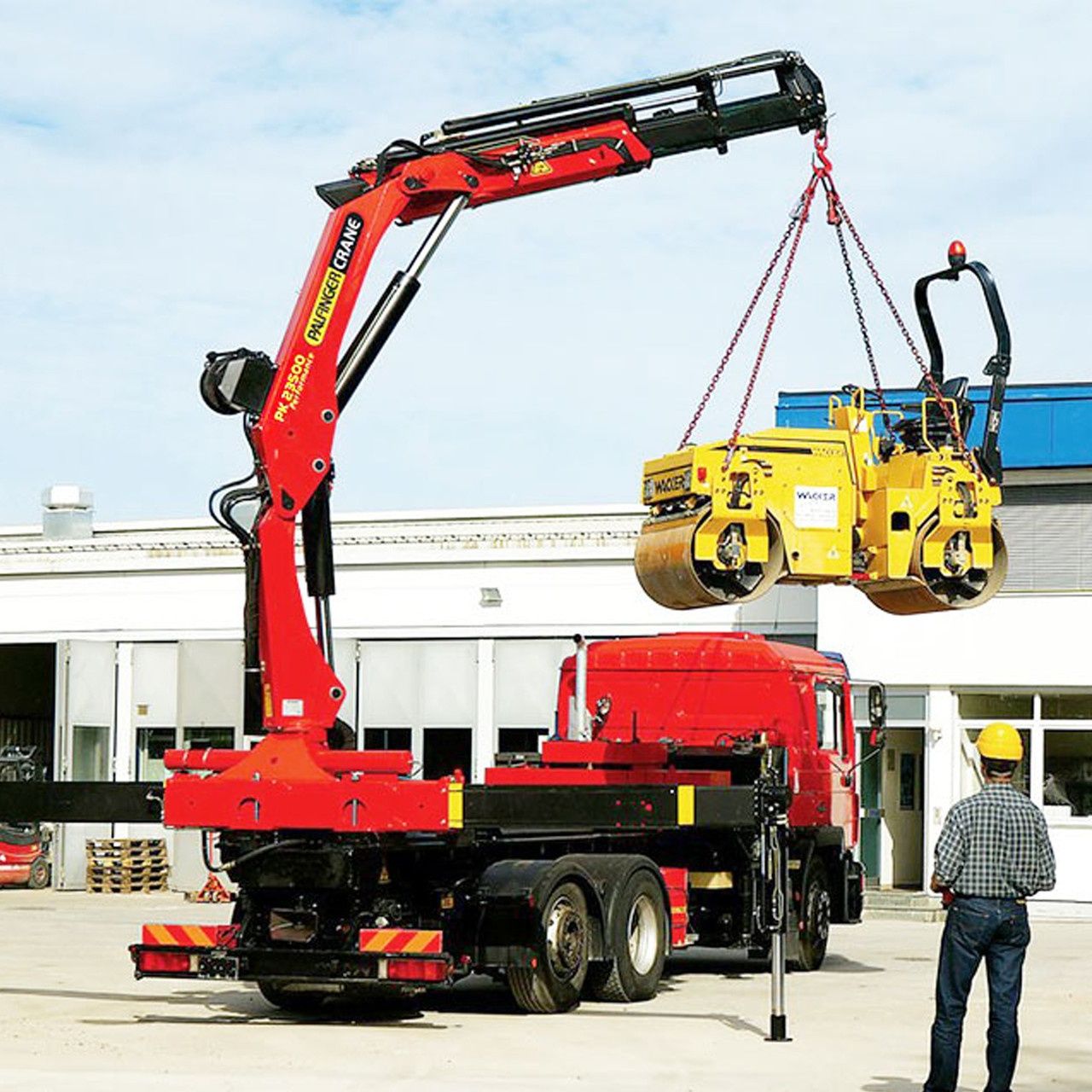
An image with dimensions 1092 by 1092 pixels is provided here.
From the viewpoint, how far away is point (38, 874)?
3469 centimetres

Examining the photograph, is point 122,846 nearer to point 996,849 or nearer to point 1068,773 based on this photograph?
point 1068,773

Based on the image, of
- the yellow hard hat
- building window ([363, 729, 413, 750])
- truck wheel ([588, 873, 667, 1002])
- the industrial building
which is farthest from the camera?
building window ([363, 729, 413, 750])

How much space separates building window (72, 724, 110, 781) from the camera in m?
34.6

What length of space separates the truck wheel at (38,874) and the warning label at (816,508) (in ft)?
71.3

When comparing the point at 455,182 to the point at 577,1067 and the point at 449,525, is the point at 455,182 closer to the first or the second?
the point at 577,1067

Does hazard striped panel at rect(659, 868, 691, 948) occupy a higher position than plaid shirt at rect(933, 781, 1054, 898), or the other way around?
plaid shirt at rect(933, 781, 1054, 898)

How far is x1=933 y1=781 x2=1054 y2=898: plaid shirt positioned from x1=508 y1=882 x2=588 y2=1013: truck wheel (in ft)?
16.3

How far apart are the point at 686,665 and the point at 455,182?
5.72 meters

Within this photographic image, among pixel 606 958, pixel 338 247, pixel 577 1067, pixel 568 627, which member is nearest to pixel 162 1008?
pixel 606 958

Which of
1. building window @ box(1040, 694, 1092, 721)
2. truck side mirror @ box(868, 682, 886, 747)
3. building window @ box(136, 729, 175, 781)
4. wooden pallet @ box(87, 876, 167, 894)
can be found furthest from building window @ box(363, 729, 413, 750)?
truck side mirror @ box(868, 682, 886, 747)

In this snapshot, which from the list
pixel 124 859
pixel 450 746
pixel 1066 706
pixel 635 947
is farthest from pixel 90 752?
pixel 635 947

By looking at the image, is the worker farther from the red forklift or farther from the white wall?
the red forklift

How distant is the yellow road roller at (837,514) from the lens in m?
15.6

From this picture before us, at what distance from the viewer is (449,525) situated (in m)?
35.3
